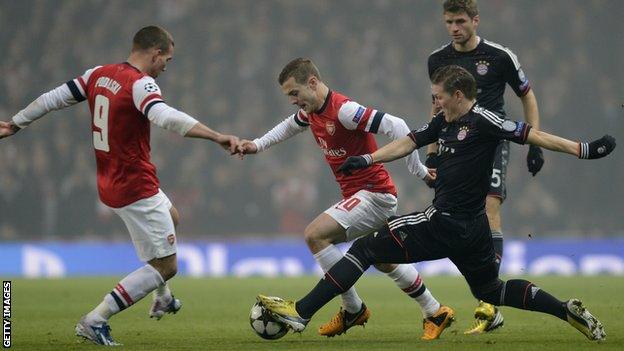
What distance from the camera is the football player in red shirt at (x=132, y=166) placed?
315 inches

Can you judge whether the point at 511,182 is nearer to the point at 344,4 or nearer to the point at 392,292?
the point at 344,4

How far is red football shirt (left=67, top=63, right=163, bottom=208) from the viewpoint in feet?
26.6

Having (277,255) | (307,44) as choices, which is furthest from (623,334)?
(307,44)

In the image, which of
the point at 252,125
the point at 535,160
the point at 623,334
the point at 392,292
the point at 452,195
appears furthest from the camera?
the point at 252,125

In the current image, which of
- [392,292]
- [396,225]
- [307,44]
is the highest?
[307,44]

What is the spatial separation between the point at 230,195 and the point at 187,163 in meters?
1.32

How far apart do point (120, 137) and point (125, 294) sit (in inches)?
44.5

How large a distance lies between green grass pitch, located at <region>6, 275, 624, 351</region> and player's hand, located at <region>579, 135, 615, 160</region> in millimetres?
1264

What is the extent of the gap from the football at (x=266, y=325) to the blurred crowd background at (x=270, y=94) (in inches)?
561

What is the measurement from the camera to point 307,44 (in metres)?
26.0

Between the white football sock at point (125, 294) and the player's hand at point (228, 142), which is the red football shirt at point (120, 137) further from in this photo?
the player's hand at point (228, 142)

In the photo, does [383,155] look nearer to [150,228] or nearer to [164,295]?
[150,228]

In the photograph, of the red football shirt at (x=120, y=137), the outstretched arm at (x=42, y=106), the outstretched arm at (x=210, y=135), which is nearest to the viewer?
the outstretched arm at (x=210, y=135)

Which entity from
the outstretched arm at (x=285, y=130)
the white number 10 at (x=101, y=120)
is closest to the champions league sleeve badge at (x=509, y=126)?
the outstretched arm at (x=285, y=130)
